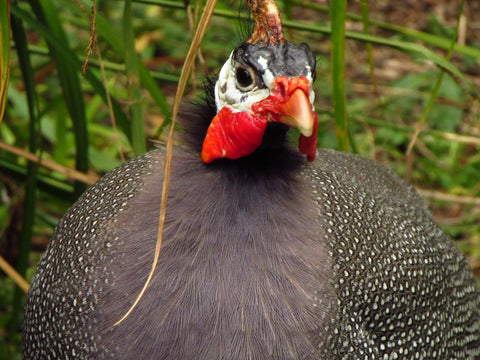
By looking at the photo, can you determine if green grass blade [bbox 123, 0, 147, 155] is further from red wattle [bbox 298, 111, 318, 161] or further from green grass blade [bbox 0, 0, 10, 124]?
red wattle [bbox 298, 111, 318, 161]

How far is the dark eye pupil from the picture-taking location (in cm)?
205

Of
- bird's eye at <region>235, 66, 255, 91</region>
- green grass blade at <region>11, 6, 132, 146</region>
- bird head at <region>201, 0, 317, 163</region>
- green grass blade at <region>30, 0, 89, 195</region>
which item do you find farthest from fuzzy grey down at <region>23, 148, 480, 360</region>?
green grass blade at <region>30, 0, 89, 195</region>

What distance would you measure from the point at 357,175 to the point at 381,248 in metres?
0.49

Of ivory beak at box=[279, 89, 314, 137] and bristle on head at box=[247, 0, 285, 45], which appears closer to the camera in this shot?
ivory beak at box=[279, 89, 314, 137]

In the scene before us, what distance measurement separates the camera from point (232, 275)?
2.03 meters

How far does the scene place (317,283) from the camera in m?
2.07

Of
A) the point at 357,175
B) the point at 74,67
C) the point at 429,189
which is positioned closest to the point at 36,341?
the point at 74,67

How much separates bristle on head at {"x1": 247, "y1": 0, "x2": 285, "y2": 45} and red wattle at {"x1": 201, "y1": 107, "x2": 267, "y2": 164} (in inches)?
9.0

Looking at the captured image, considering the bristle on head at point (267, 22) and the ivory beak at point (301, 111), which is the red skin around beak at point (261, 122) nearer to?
the ivory beak at point (301, 111)

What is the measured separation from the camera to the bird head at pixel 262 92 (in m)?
1.94

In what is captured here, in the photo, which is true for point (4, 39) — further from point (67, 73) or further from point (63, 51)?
point (67, 73)

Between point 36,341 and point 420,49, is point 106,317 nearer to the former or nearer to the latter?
point 36,341

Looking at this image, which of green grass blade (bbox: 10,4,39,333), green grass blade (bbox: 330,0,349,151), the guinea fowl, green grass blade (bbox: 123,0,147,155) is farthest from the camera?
green grass blade (bbox: 10,4,39,333)

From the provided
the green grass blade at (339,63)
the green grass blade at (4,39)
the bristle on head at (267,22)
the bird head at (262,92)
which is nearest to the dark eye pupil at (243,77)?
the bird head at (262,92)
